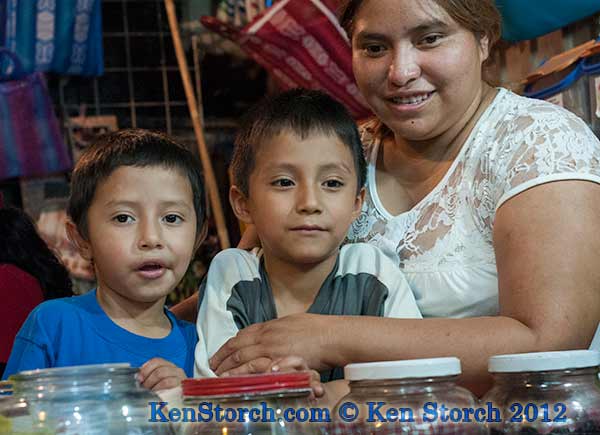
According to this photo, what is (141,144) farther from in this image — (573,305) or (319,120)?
(573,305)

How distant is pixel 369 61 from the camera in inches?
76.1

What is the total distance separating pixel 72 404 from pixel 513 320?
0.81 m

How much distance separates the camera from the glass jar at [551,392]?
1.03 metres

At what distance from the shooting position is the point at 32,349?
1685 millimetres

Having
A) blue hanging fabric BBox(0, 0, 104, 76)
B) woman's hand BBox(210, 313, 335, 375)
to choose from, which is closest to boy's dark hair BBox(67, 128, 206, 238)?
woman's hand BBox(210, 313, 335, 375)

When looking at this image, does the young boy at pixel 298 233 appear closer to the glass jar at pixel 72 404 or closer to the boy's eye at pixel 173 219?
the boy's eye at pixel 173 219

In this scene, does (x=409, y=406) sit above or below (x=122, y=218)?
below

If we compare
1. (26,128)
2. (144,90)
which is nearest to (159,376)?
(26,128)

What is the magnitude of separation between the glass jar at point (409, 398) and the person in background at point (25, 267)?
2.09 meters

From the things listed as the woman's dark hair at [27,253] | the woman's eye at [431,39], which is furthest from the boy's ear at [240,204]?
the woman's dark hair at [27,253]

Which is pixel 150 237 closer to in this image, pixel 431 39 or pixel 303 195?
pixel 303 195

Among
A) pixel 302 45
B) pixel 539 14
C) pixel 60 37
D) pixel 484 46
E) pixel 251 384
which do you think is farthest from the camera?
pixel 60 37

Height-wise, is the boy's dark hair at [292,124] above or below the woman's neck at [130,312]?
above

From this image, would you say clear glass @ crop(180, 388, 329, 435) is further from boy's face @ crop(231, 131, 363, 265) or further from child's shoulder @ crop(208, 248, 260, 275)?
child's shoulder @ crop(208, 248, 260, 275)
